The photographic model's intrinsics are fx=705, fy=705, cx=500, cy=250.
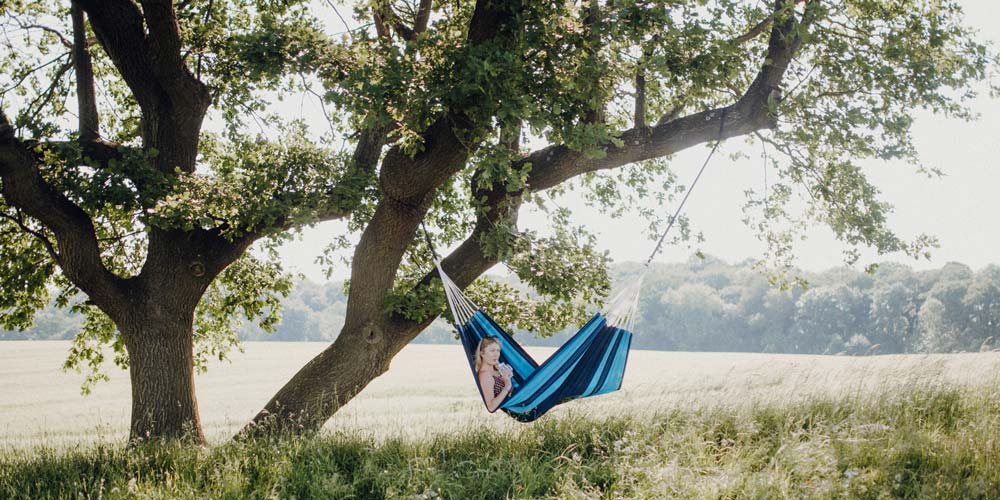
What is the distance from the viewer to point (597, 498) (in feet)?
11.6

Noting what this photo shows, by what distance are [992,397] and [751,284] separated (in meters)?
45.7

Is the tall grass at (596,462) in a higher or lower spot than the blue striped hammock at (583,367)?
lower

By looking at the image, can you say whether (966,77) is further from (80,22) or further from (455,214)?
(80,22)

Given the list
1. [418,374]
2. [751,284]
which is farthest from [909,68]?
[751,284]

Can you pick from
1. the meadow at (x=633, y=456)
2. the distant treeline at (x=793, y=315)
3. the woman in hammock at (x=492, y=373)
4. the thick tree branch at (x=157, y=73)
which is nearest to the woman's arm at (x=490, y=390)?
the woman in hammock at (x=492, y=373)

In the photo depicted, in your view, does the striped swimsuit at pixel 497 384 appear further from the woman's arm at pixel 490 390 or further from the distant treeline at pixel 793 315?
the distant treeline at pixel 793 315

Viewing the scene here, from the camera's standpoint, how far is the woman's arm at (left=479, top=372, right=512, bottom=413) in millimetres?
5148

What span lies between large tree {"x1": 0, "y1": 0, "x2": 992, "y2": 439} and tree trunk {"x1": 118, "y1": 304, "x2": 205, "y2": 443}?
2cm

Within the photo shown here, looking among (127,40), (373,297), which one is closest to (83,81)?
(127,40)

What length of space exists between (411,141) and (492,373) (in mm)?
1802

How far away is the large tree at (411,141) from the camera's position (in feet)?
15.1

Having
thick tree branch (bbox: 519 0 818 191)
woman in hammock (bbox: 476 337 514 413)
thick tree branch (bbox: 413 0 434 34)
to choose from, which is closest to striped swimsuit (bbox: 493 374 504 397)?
woman in hammock (bbox: 476 337 514 413)

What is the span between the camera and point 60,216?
555 cm

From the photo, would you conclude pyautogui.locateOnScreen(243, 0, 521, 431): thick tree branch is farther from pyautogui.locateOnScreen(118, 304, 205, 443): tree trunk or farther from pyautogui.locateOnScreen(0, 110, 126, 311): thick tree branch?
pyautogui.locateOnScreen(0, 110, 126, 311): thick tree branch
